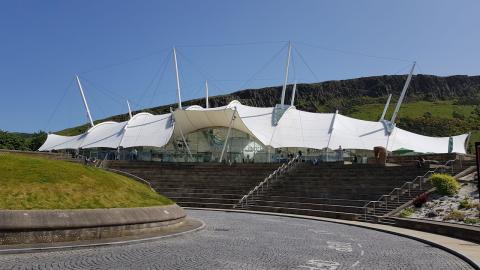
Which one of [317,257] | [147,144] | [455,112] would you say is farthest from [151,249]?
[455,112]

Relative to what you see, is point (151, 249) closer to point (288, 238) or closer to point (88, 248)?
point (88, 248)

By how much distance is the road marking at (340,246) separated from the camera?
14232 mm

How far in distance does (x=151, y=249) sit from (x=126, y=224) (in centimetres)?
179

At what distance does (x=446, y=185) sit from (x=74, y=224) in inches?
742

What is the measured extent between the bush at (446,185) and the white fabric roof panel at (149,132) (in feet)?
127

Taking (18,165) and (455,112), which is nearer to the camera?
(18,165)

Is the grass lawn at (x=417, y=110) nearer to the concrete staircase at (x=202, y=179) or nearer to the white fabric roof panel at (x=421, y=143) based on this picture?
the white fabric roof panel at (x=421, y=143)

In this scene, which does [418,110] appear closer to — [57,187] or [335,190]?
[335,190]

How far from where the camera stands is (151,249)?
1253 centimetres

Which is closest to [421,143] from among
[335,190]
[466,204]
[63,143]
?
[335,190]

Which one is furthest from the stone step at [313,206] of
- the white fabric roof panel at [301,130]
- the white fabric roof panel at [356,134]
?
the white fabric roof panel at [356,134]

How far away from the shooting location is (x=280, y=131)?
58594 mm

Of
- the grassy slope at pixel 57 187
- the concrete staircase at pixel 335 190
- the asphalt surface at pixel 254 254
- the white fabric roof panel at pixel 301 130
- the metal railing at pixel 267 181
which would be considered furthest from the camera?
the white fabric roof panel at pixel 301 130

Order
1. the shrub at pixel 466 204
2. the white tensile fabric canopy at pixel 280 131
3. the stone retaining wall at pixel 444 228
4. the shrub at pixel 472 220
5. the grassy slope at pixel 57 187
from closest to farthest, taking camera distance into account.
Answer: the grassy slope at pixel 57 187 → the stone retaining wall at pixel 444 228 → the shrub at pixel 472 220 → the shrub at pixel 466 204 → the white tensile fabric canopy at pixel 280 131
